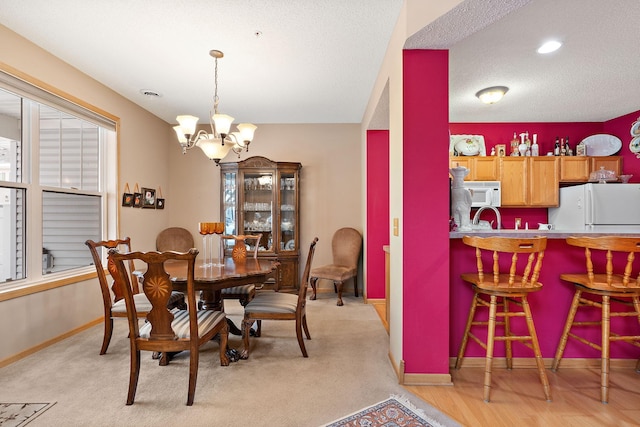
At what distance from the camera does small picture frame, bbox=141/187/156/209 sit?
4.27m

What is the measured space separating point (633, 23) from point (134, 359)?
4.17 m

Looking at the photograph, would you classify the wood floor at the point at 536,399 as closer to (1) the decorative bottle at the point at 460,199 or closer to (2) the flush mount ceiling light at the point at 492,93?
(1) the decorative bottle at the point at 460,199

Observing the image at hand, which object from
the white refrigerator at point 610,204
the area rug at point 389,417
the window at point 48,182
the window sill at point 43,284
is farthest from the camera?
the white refrigerator at point 610,204

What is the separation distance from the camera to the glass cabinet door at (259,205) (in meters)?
4.69

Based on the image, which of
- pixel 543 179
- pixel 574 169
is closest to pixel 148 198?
pixel 543 179

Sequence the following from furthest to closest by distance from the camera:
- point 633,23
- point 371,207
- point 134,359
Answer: point 371,207 < point 633,23 < point 134,359

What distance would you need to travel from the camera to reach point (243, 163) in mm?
4605

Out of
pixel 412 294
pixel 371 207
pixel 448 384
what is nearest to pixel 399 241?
pixel 412 294

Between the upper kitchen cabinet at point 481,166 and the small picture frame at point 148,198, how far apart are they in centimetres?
434

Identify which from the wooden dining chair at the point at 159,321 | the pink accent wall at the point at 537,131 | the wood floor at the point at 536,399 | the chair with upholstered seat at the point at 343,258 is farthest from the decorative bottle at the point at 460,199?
the pink accent wall at the point at 537,131

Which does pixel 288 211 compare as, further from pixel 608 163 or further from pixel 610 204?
pixel 608 163

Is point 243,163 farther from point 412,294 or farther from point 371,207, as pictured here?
point 412,294

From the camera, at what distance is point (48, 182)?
2986mm

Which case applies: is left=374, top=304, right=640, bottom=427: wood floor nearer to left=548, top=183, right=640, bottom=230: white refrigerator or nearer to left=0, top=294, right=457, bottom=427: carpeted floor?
left=0, top=294, right=457, bottom=427: carpeted floor
